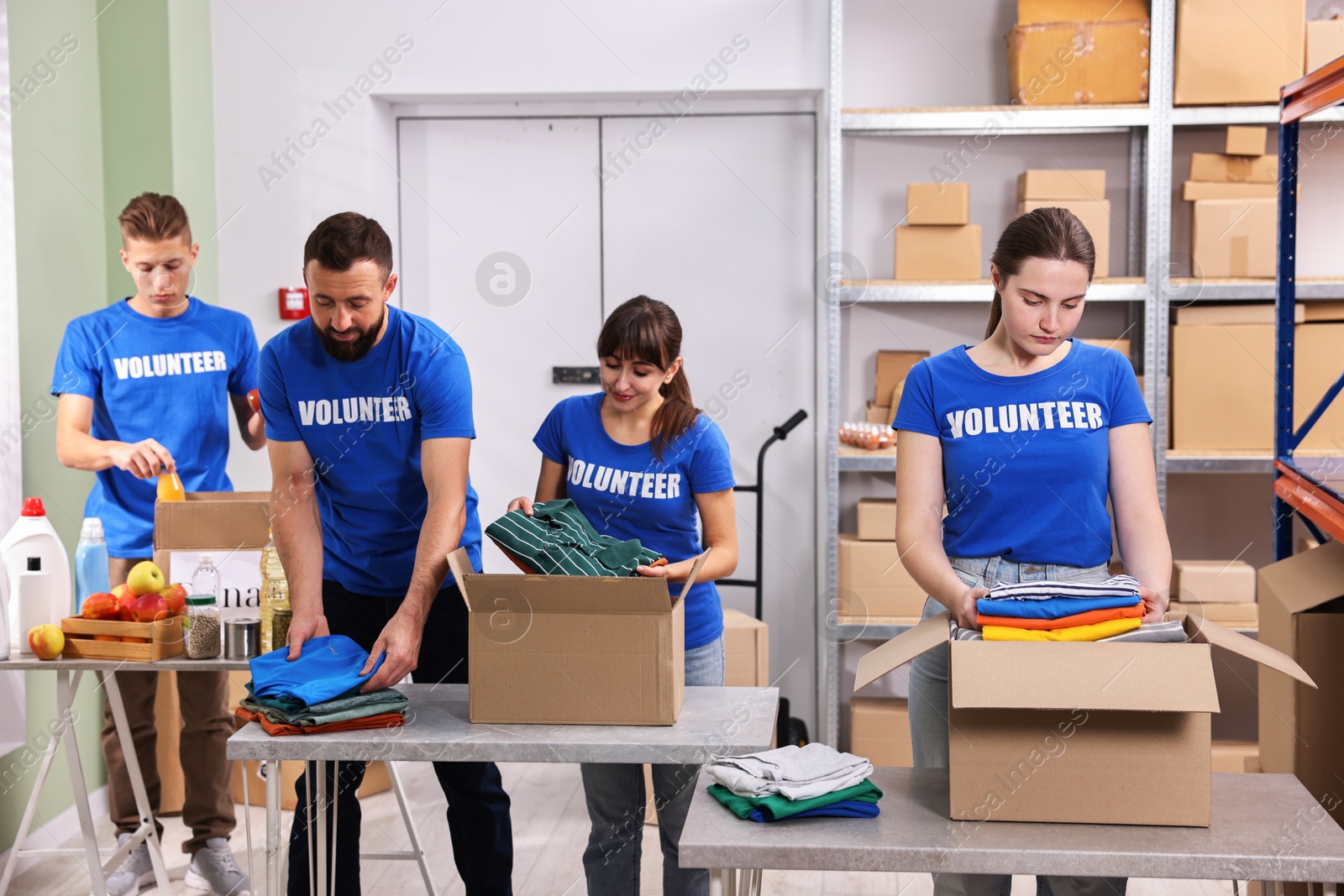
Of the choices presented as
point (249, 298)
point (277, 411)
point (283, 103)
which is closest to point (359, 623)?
point (277, 411)

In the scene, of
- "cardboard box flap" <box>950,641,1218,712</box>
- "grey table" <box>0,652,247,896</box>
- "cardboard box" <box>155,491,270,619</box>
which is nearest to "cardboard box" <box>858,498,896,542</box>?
"cardboard box" <box>155,491,270,619</box>

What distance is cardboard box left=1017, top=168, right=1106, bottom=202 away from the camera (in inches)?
139

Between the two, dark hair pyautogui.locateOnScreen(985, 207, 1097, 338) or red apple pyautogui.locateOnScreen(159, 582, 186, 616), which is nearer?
dark hair pyautogui.locateOnScreen(985, 207, 1097, 338)

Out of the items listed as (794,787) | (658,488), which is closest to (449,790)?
(658,488)

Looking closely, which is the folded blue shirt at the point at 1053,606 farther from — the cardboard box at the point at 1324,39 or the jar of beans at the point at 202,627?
the cardboard box at the point at 1324,39

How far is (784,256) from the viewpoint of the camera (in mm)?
3984

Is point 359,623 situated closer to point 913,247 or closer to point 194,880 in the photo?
point 194,880

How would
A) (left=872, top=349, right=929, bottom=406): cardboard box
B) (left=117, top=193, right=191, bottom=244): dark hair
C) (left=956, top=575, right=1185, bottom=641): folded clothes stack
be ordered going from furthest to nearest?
1. (left=872, top=349, right=929, bottom=406): cardboard box
2. (left=117, top=193, right=191, bottom=244): dark hair
3. (left=956, top=575, right=1185, bottom=641): folded clothes stack

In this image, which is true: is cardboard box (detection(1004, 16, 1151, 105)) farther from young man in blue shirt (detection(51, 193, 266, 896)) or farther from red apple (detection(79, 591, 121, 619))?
red apple (detection(79, 591, 121, 619))

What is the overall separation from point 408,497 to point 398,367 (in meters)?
0.25

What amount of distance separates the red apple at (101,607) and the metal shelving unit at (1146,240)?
206cm

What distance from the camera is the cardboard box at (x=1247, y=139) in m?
3.47

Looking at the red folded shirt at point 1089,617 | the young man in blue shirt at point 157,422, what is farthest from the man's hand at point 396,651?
the young man in blue shirt at point 157,422

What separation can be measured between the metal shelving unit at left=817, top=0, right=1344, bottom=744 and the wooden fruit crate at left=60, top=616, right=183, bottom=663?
77.6 inches
